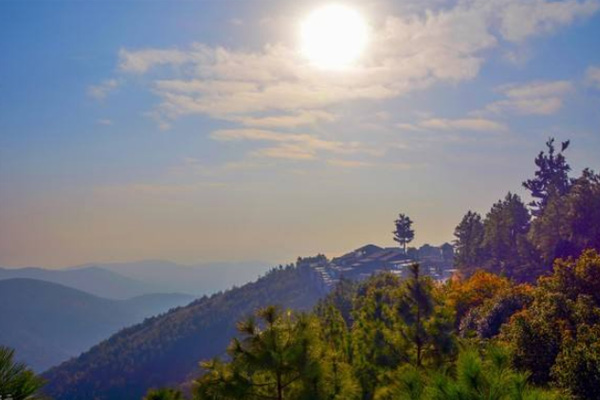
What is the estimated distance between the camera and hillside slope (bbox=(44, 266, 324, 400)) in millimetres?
158125

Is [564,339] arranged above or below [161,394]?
below

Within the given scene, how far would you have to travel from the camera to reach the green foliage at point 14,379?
274 inches

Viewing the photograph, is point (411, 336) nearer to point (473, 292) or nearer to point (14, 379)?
point (14, 379)

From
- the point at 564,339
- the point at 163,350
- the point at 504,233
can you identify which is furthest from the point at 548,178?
the point at 163,350

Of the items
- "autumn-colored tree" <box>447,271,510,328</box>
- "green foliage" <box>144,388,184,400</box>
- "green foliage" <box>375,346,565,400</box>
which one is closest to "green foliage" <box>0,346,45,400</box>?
"green foliage" <box>144,388,184,400</box>

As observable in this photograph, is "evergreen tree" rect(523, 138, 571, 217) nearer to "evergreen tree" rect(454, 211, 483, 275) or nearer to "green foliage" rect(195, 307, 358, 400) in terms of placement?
"evergreen tree" rect(454, 211, 483, 275)

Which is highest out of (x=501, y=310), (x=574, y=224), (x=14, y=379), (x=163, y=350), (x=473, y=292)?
(x=574, y=224)

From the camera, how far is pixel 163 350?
171 meters

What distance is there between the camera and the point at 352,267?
187625 millimetres

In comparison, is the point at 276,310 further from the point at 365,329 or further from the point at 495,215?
the point at 495,215

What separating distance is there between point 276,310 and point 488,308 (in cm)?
2690

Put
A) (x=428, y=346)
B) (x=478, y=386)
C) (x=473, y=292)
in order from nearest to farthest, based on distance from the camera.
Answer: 1. (x=478, y=386)
2. (x=428, y=346)
3. (x=473, y=292)

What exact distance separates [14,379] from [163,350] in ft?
574

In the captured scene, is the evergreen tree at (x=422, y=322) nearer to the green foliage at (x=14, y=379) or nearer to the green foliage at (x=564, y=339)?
the green foliage at (x=564, y=339)
